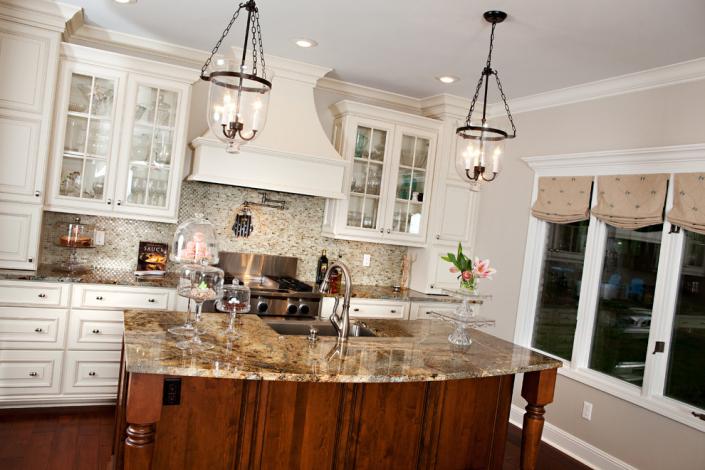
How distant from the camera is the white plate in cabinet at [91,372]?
3.99m

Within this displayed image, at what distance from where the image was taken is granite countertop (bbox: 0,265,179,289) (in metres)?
3.83

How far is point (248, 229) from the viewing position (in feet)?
16.2

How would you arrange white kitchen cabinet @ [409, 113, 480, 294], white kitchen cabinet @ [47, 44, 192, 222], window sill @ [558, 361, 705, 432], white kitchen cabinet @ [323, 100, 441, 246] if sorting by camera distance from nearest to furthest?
window sill @ [558, 361, 705, 432], white kitchen cabinet @ [47, 44, 192, 222], white kitchen cabinet @ [323, 100, 441, 246], white kitchen cabinet @ [409, 113, 480, 294]

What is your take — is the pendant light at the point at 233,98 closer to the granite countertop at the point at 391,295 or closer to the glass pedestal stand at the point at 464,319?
the glass pedestal stand at the point at 464,319

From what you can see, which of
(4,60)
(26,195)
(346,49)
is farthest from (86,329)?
(346,49)

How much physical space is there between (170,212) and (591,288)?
3.30m

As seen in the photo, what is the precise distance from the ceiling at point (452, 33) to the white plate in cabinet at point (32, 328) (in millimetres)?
2113

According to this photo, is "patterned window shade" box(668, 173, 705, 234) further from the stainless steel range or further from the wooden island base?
the stainless steel range

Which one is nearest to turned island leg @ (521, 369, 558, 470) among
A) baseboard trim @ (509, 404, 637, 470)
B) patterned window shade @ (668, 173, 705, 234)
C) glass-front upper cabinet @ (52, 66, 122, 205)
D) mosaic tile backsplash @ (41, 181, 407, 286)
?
baseboard trim @ (509, 404, 637, 470)

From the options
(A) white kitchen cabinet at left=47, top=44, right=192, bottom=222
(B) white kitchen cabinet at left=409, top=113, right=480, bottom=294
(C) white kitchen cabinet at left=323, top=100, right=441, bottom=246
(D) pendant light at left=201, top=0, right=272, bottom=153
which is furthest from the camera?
(B) white kitchen cabinet at left=409, top=113, right=480, bottom=294

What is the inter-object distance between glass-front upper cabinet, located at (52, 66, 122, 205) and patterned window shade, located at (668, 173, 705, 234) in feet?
13.0

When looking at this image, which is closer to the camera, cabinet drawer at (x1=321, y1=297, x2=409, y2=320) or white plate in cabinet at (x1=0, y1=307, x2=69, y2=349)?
white plate in cabinet at (x1=0, y1=307, x2=69, y2=349)

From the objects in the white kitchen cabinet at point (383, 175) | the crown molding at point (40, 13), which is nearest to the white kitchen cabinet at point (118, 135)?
the crown molding at point (40, 13)

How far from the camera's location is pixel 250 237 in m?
5.03
